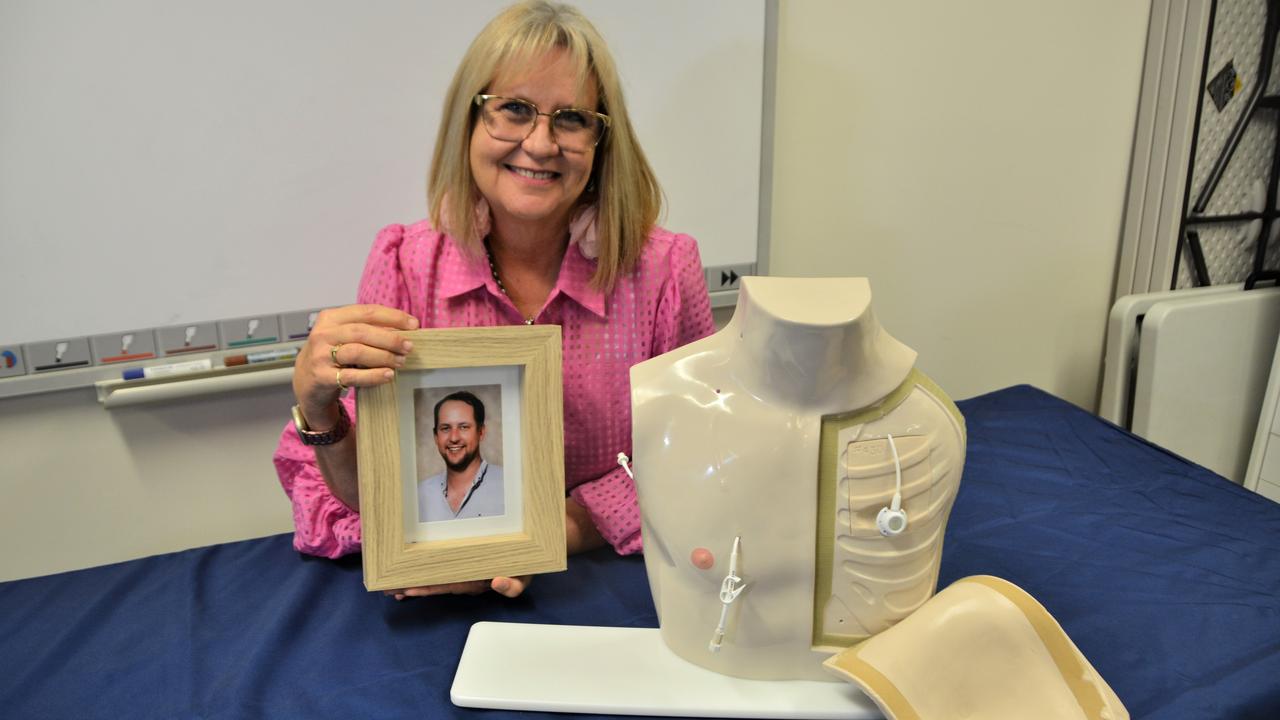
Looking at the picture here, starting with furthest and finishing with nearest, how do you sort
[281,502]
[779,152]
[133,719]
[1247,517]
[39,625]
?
1. [779,152]
2. [281,502]
3. [1247,517]
4. [39,625]
5. [133,719]

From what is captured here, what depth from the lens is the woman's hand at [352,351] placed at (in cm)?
91

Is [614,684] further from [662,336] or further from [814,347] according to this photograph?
[662,336]

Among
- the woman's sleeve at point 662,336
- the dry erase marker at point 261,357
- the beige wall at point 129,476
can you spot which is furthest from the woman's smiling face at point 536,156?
the beige wall at point 129,476

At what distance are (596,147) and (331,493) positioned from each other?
0.59 meters

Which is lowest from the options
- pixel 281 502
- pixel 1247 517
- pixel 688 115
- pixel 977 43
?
pixel 281 502

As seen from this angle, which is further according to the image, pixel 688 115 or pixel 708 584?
pixel 688 115

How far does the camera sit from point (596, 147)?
1189 millimetres

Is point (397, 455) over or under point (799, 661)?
over

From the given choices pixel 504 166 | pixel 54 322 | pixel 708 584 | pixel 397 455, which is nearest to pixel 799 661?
pixel 708 584

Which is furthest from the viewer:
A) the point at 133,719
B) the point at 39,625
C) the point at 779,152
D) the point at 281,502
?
the point at 779,152

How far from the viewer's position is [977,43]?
194cm

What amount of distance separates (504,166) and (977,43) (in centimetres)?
131

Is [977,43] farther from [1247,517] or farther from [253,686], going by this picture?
[253,686]

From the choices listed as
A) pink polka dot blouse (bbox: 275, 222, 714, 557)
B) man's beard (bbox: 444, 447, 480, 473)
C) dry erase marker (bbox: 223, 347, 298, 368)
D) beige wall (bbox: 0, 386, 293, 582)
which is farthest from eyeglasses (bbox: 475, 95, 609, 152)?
beige wall (bbox: 0, 386, 293, 582)
